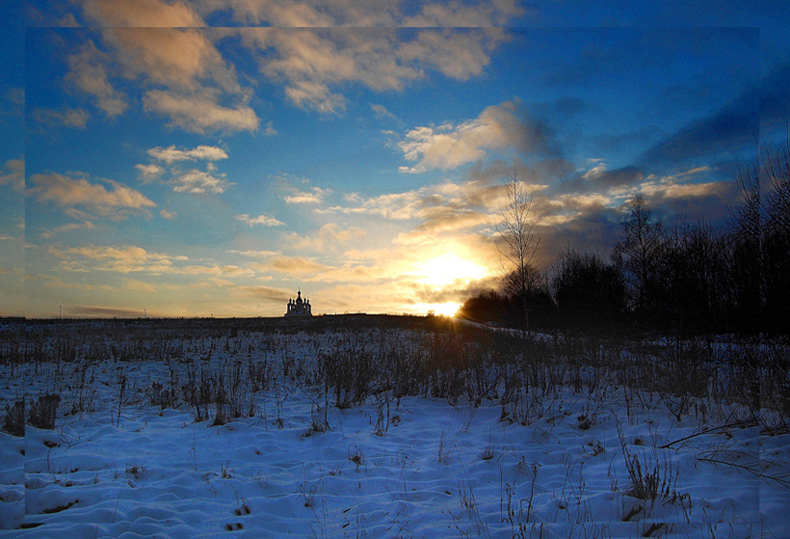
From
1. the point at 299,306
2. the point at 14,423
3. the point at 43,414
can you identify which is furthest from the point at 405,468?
the point at 299,306

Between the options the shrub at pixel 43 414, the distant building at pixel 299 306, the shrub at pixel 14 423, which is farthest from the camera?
the distant building at pixel 299 306

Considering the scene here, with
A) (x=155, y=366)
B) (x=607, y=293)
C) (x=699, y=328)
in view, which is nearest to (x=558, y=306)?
(x=607, y=293)

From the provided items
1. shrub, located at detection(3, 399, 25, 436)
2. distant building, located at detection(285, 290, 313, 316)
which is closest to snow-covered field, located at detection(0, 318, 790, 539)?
shrub, located at detection(3, 399, 25, 436)

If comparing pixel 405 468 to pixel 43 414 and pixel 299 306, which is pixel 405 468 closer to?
pixel 43 414

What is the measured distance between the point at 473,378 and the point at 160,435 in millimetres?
6700

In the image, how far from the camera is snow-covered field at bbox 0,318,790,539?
3.41 metres

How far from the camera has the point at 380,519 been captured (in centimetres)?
360

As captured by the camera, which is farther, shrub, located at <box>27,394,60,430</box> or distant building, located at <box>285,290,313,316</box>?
distant building, located at <box>285,290,313,316</box>

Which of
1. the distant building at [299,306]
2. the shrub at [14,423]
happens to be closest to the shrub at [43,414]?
the shrub at [14,423]

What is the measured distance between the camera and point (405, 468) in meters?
4.82

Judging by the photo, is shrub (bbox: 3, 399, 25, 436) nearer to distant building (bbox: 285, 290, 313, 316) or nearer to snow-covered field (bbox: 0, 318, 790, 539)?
snow-covered field (bbox: 0, 318, 790, 539)

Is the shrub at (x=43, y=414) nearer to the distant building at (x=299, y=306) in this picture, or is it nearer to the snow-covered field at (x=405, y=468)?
the snow-covered field at (x=405, y=468)

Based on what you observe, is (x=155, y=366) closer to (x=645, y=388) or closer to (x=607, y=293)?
(x=645, y=388)

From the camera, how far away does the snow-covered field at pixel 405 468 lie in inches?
134
